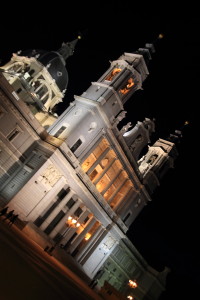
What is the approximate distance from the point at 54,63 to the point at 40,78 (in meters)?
5.43

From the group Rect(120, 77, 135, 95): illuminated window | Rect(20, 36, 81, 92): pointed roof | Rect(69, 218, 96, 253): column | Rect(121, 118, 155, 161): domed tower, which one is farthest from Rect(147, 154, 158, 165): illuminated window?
Rect(20, 36, 81, 92): pointed roof

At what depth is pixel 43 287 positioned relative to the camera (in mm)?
8984

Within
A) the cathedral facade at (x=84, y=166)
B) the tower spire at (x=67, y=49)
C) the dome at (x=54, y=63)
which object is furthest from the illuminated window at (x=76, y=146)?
the tower spire at (x=67, y=49)

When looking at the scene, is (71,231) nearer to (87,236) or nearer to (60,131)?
(87,236)

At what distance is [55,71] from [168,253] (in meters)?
47.0

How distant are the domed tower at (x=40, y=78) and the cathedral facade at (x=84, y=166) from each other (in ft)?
0.69

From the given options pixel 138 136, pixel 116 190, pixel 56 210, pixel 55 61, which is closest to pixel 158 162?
pixel 138 136

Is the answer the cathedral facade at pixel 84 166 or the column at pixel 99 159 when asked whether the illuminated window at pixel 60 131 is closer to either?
the cathedral facade at pixel 84 166

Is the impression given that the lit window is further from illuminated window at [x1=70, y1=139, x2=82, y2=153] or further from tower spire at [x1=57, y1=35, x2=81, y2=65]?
tower spire at [x1=57, y1=35, x2=81, y2=65]

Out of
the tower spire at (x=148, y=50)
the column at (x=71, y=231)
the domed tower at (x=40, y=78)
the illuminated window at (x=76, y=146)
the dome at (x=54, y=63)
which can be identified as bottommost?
the column at (x=71, y=231)

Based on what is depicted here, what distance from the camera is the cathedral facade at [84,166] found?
3112 cm

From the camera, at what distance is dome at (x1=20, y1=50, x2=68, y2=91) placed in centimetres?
5734

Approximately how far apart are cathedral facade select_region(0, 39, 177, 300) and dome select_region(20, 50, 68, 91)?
335 millimetres

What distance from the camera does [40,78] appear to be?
56750mm
